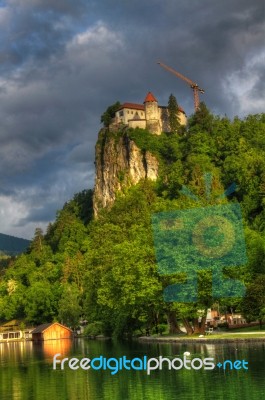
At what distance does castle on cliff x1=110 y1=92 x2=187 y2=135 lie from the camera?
152m

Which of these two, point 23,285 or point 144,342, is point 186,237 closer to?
point 144,342

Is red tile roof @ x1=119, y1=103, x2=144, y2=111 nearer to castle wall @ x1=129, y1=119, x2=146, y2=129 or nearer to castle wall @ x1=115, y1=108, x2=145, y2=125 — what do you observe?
castle wall @ x1=115, y1=108, x2=145, y2=125

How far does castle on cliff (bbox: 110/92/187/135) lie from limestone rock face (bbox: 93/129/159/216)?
17.4ft

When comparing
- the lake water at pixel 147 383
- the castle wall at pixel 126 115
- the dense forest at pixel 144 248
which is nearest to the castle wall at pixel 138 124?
the castle wall at pixel 126 115

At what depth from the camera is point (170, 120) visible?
500 feet

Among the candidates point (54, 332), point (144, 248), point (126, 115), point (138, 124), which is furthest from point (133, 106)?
point (144, 248)

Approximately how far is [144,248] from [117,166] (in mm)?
85212

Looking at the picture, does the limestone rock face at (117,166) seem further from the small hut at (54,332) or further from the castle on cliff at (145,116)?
the small hut at (54,332)

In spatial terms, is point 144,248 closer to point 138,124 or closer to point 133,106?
point 138,124

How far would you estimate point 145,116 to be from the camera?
15512cm

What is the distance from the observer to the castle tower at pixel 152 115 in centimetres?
15066

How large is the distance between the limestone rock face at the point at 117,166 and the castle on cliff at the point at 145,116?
530cm

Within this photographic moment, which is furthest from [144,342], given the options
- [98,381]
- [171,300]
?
[98,381]

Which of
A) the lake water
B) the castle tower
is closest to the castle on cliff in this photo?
the castle tower
